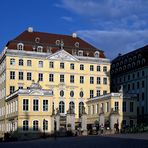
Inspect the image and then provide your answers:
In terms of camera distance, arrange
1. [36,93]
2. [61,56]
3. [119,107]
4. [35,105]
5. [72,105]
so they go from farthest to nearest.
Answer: [61,56] < [72,105] < [119,107] < [36,93] < [35,105]

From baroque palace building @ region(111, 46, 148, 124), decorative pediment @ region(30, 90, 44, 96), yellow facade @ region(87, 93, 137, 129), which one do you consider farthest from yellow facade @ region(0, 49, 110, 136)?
decorative pediment @ region(30, 90, 44, 96)

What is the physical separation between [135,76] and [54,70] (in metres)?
19.2

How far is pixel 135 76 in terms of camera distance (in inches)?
3755

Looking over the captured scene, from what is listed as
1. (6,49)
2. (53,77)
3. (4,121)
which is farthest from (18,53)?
(4,121)

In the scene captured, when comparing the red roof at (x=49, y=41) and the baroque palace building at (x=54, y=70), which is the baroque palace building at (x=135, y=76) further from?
the red roof at (x=49, y=41)

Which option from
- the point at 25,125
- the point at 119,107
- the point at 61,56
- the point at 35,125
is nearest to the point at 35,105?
the point at 35,125

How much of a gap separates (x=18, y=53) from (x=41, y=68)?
6090 mm

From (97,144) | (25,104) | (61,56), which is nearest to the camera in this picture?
(97,144)

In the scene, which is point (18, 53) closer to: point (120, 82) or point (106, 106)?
point (106, 106)

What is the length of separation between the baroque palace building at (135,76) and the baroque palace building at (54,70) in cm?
568

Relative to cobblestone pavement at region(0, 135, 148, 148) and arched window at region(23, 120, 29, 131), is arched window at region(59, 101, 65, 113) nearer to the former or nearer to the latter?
arched window at region(23, 120, 29, 131)

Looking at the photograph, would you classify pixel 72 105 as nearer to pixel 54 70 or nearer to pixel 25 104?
pixel 54 70

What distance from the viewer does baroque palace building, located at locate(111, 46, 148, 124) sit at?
9069cm

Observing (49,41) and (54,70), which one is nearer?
A: (54,70)
